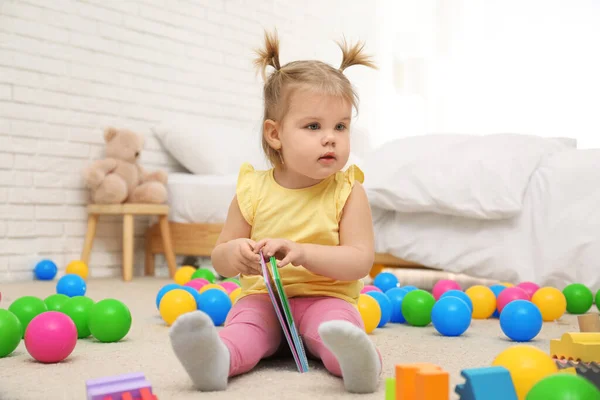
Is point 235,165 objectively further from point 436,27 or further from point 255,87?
point 436,27

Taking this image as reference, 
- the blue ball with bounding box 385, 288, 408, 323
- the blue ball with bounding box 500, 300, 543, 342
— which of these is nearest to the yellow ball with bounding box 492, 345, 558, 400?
the blue ball with bounding box 500, 300, 543, 342

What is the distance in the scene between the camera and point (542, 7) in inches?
200

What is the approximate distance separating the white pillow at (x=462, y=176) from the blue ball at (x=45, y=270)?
1.57m

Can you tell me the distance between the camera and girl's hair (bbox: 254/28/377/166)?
133 cm

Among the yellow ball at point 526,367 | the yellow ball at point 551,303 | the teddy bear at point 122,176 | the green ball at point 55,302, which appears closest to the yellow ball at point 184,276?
the teddy bear at point 122,176

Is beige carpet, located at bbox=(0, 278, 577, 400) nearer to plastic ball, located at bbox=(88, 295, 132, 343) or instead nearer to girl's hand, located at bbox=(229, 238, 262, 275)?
plastic ball, located at bbox=(88, 295, 132, 343)

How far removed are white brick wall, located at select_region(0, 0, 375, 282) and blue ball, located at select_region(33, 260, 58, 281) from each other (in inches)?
2.9

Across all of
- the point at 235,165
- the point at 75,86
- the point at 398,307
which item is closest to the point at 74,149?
the point at 75,86

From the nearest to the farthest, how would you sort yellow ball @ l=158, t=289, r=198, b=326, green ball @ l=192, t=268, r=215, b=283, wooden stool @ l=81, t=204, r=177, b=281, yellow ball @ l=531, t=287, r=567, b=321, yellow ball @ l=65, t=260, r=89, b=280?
yellow ball @ l=158, t=289, r=198, b=326 < yellow ball @ l=531, t=287, r=567, b=321 < green ball @ l=192, t=268, r=215, b=283 < yellow ball @ l=65, t=260, r=89, b=280 < wooden stool @ l=81, t=204, r=177, b=281

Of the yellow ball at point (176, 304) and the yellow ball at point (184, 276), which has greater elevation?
the yellow ball at point (176, 304)

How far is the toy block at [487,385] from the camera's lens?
2.53 ft

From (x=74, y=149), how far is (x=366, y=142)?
188 centimetres

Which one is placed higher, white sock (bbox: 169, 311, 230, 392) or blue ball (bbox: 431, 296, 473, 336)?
white sock (bbox: 169, 311, 230, 392)

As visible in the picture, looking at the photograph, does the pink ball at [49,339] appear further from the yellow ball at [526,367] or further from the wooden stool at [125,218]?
the wooden stool at [125,218]
